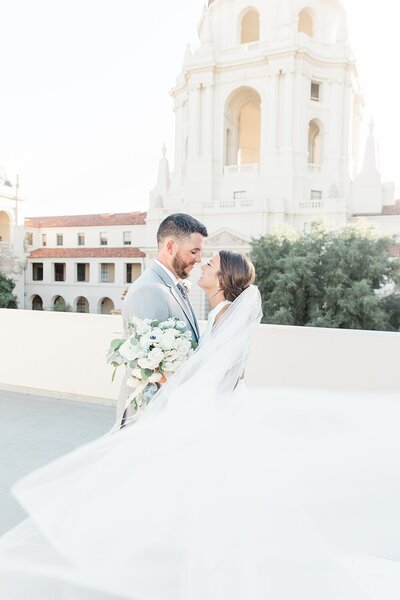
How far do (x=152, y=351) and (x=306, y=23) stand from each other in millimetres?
43738

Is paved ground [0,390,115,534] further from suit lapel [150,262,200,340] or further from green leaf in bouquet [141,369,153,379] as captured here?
suit lapel [150,262,200,340]

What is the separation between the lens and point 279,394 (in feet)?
7.94

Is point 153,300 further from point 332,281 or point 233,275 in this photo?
point 332,281

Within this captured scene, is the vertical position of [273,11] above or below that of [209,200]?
above

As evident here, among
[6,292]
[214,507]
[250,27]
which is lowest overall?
[6,292]

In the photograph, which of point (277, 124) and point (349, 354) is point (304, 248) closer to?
point (277, 124)

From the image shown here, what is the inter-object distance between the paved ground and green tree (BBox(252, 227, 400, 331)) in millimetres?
18213

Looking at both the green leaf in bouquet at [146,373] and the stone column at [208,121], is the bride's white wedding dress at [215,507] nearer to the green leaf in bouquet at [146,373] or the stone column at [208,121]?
the green leaf in bouquet at [146,373]

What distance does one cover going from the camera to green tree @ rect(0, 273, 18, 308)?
39.6 m

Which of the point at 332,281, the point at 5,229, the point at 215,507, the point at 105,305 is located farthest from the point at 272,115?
the point at 215,507

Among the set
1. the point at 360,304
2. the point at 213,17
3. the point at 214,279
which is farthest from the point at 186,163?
the point at 214,279

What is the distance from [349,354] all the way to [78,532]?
3.26 meters

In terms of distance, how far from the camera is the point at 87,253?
44.5 meters

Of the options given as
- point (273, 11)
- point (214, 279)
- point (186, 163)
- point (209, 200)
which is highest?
point (273, 11)
